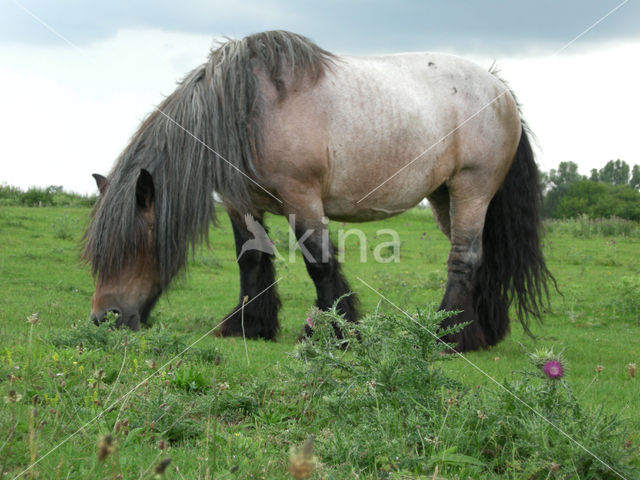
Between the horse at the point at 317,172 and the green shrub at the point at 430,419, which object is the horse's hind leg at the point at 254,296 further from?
the green shrub at the point at 430,419

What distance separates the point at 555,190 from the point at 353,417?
54.8 meters

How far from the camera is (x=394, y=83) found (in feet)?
17.5

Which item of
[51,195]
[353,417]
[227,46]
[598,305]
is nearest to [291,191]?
[227,46]

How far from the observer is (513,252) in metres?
6.16

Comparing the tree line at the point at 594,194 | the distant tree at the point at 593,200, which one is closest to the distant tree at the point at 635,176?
the tree line at the point at 594,194

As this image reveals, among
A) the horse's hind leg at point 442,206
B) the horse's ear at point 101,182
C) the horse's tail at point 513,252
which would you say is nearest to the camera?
the horse's ear at point 101,182

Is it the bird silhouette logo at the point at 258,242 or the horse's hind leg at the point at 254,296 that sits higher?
the bird silhouette logo at the point at 258,242

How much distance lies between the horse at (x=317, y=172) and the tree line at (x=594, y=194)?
27582 mm

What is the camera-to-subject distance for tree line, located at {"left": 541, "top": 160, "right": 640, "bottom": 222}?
129 ft

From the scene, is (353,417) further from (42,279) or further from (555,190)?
(555,190)

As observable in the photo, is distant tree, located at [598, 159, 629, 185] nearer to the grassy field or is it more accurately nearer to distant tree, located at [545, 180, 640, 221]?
distant tree, located at [545, 180, 640, 221]

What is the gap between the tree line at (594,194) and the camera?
129 feet

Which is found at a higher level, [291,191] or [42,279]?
[291,191]

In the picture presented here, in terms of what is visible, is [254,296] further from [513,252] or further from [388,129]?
[513,252]
